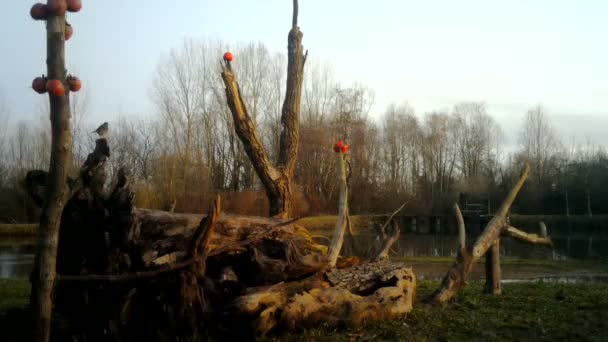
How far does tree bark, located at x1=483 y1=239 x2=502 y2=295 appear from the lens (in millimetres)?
8180

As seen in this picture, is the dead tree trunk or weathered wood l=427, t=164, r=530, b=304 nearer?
weathered wood l=427, t=164, r=530, b=304

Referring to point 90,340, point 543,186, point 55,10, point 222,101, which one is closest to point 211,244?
point 90,340

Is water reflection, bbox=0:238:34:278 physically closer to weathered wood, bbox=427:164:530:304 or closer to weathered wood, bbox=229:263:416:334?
weathered wood, bbox=229:263:416:334

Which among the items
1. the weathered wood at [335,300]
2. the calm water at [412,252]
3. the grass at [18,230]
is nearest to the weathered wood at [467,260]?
the weathered wood at [335,300]

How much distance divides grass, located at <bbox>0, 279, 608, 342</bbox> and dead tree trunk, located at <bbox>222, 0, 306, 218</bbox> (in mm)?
2778

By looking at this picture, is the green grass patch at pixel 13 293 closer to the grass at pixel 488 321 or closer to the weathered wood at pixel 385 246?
Result: the grass at pixel 488 321

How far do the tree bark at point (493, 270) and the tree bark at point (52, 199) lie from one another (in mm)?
6238

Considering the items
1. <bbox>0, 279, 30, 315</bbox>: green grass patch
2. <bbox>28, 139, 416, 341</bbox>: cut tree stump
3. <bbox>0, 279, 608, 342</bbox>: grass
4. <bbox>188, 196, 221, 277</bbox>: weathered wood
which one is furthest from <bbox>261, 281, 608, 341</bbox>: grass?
<bbox>0, 279, 30, 315</bbox>: green grass patch

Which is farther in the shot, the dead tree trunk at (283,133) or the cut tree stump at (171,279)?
the dead tree trunk at (283,133)

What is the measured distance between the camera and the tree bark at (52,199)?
3941 millimetres

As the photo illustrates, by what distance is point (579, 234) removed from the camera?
34656 mm

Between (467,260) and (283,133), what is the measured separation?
12.4 feet

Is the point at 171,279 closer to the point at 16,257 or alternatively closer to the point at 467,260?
the point at 467,260

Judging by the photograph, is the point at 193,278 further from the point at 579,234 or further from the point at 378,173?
the point at 378,173
